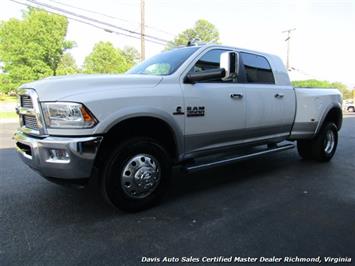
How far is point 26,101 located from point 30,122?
24 cm

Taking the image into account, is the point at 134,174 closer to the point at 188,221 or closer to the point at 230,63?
the point at 188,221

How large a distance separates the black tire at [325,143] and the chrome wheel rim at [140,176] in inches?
145

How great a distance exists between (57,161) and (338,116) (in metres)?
5.55

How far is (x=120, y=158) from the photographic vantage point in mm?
3055

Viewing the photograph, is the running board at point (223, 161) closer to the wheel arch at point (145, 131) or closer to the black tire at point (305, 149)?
the wheel arch at point (145, 131)

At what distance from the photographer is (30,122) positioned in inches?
123

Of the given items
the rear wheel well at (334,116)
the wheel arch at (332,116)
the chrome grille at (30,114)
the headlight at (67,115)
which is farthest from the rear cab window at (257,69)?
the chrome grille at (30,114)

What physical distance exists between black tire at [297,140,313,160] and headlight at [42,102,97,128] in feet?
14.8

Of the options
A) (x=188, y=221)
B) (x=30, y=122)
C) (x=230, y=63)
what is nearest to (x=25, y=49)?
(x=30, y=122)

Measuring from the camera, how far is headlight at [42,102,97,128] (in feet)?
9.02

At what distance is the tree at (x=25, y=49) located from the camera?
2498 centimetres

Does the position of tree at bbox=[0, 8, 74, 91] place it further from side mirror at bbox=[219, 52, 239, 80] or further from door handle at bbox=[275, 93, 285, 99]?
side mirror at bbox=[219, 52, 239, 80]

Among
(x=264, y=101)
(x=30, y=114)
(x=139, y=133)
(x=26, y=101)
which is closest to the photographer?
(x=30, y=114)

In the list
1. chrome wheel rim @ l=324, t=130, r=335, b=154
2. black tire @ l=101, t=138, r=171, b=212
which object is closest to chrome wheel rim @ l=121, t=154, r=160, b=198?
black tire @ l=101, t=138, r=171, b=212
